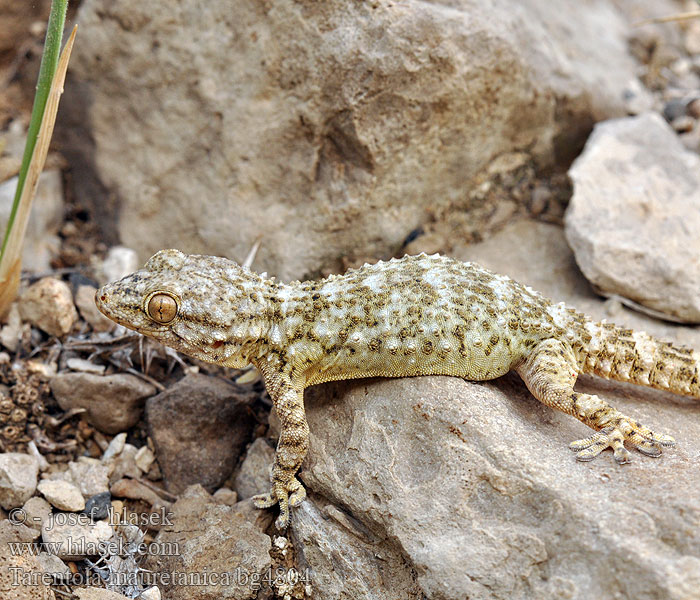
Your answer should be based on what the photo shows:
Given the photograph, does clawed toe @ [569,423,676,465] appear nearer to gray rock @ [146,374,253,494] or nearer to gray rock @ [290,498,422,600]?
gray rock @ [290,498,422,600]

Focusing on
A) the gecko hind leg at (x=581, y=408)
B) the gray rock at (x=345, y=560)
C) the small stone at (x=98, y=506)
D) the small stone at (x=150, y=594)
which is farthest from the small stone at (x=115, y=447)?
the gecko hind leg at (x=581, y=408)

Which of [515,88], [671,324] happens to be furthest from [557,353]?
[515,88]

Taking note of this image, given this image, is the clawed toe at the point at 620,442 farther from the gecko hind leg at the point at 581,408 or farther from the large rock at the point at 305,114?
the large rock at the point at 305,114

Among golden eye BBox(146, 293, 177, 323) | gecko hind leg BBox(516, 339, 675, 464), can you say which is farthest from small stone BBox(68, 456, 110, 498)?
gecko hind leg BBox(516, 339, 675, 464)

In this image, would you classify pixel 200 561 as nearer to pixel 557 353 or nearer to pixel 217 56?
pixel 557 353

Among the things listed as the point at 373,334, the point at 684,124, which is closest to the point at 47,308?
the point at 373,334

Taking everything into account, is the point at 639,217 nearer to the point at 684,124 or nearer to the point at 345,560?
the point at 684,124

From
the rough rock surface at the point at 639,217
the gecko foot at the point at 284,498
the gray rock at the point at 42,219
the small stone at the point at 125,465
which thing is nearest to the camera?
the gecko foot at the point at 284,498
